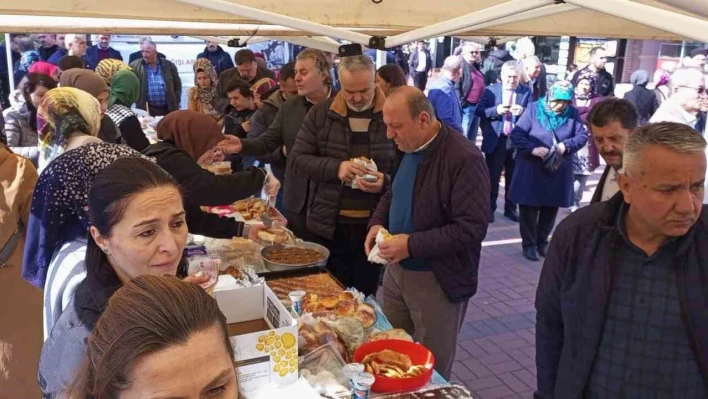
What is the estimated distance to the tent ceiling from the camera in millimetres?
2434

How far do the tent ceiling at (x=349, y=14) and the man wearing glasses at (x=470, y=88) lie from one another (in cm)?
526

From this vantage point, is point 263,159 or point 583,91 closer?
point 263,159

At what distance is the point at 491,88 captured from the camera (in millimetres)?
7906

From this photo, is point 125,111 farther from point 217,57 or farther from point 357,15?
point 217,57

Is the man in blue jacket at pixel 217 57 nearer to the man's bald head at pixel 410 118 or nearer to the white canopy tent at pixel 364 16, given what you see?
the white canopy tent at pixel 364 16

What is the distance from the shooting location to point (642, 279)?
2117mm

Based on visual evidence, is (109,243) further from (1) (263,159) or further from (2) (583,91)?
(2) (583,91)

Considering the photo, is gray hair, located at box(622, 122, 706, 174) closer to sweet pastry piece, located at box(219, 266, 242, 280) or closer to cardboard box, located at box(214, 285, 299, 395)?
cardboard box, located at box(214, 285, 299, 395)

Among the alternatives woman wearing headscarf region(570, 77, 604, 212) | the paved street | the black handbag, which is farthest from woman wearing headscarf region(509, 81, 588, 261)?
woman wearing headscarf region(570, 77, 604, 212)

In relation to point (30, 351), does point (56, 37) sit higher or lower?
higher

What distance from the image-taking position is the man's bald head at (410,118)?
309 cm

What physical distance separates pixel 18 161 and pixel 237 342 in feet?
5.78

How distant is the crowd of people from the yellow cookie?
461 mm

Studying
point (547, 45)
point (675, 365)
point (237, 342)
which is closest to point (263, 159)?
point (237, 342)
